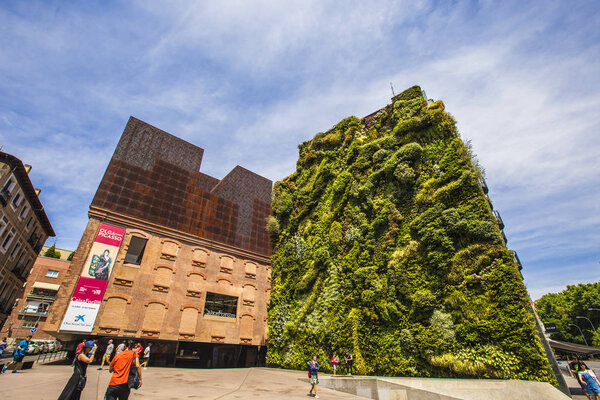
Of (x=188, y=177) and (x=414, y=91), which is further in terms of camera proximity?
(x=188, y=177)

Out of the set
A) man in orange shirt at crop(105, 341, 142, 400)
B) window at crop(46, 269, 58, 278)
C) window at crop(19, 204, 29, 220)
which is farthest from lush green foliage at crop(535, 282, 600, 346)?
window at crop(46, 269, 58, 278)

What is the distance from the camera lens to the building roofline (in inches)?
1131

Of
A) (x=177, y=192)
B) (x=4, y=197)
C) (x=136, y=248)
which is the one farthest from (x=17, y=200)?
(x=177, y=192)

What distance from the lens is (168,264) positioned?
2833cm

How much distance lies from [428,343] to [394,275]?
13.4 feet

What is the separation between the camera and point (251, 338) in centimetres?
3109

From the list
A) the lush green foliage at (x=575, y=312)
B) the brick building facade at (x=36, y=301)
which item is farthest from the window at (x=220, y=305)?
the lush green foliage at (x=575, y=312)

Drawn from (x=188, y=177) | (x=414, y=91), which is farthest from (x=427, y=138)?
(x=188, y=177)

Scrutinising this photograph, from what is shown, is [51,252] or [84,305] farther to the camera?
[51,252]

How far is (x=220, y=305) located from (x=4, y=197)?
24.6 meters

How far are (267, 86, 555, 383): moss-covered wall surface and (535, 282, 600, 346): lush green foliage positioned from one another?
5277cm

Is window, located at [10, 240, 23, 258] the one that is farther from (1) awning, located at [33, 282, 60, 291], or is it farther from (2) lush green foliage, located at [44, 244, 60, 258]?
(2) lush green foliage, located at [44, 244, 60, 258]

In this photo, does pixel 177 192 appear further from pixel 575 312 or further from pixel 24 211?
pixel 575 312

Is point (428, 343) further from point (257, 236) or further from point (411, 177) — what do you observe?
point (257, 236)
